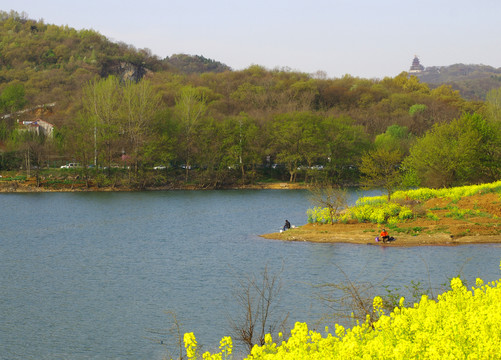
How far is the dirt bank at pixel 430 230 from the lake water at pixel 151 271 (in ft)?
4.72

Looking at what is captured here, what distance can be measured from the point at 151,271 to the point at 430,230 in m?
17.2

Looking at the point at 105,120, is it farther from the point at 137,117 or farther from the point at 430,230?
the point at 430,230

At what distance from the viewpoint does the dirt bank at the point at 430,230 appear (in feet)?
115

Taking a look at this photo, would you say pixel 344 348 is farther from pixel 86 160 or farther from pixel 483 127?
pixel 86 160

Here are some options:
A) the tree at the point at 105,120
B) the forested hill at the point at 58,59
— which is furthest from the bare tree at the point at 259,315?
the forested hill at the point at 58,59

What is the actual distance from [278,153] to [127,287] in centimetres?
5914

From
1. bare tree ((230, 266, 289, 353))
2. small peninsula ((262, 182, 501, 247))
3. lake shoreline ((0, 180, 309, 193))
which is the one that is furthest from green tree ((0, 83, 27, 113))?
bare tree ((230, 266, 289, 353))

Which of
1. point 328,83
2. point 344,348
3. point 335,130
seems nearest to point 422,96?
point 328,83

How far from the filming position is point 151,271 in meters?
29.9

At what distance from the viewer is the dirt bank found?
35031 millimetres

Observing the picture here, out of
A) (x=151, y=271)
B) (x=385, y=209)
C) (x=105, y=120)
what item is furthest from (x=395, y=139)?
(x=151, y=271)

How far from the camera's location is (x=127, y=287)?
26547 millimetres

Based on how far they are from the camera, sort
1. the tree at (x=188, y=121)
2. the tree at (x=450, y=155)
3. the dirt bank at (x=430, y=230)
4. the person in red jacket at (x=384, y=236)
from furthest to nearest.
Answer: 1. the tree at (x=188, y=121)
2. the tree at (x=450, y=155)
3. the dirt bank at (x=430, y=230)
4. the person in red jacket at (x=384, y=236)

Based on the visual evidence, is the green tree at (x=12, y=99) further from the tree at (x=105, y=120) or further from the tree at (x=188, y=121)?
the tree at (x=188, y=121)
